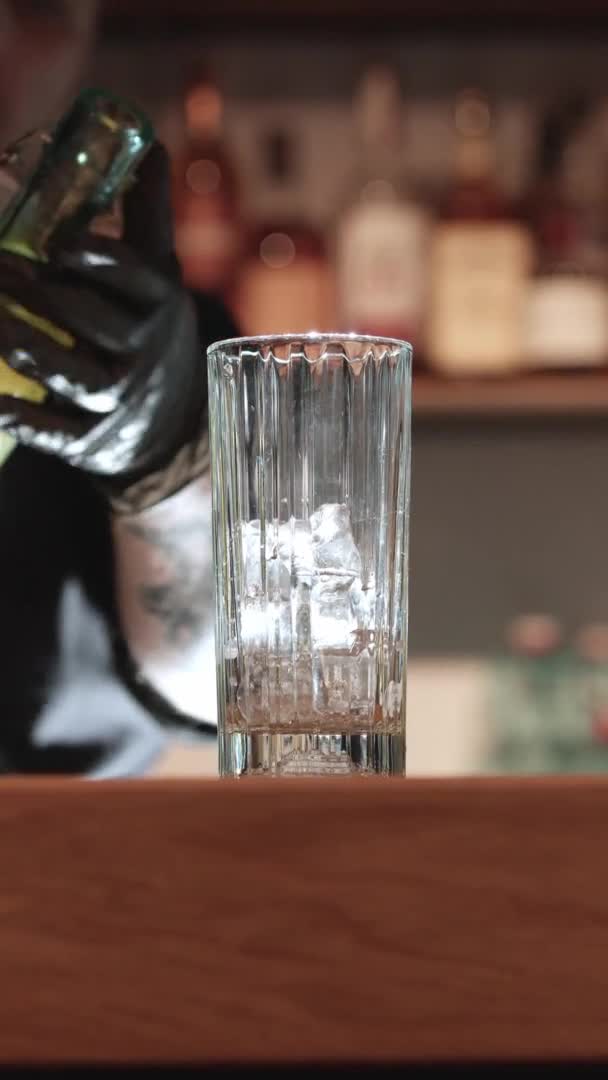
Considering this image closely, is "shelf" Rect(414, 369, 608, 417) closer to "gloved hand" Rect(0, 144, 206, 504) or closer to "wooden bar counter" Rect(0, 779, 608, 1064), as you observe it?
"gloved hand" Rect(0, 144, 206, 504)

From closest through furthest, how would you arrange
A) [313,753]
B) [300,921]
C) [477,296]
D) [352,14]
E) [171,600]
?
[300,921], [313,753], [171,600], [477,296], [352,14]

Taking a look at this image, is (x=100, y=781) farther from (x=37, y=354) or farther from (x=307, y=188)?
(x=307, y=188)

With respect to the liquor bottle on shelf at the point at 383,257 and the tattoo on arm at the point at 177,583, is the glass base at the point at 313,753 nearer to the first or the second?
the tattoo on arm at the point at 177,583

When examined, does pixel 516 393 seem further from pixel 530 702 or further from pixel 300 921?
pixel 300 921

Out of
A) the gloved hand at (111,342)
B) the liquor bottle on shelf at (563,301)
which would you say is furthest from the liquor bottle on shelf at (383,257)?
the gloved hand at (111,342)

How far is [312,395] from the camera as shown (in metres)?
0.47

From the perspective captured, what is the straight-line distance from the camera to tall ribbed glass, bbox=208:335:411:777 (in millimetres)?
462

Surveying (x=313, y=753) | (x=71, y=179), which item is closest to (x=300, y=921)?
(x=313, y=753)

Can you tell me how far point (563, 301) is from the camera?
4.77 feet

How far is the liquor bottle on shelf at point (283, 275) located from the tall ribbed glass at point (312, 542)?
0.97m

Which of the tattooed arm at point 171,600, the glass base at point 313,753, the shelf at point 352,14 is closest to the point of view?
the glass base at point 313,753

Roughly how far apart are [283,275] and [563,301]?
0.96 feet

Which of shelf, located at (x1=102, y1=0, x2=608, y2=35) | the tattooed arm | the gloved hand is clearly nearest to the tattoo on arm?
the tattooed arm

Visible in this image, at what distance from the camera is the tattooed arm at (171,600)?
→ 0.71 meters
